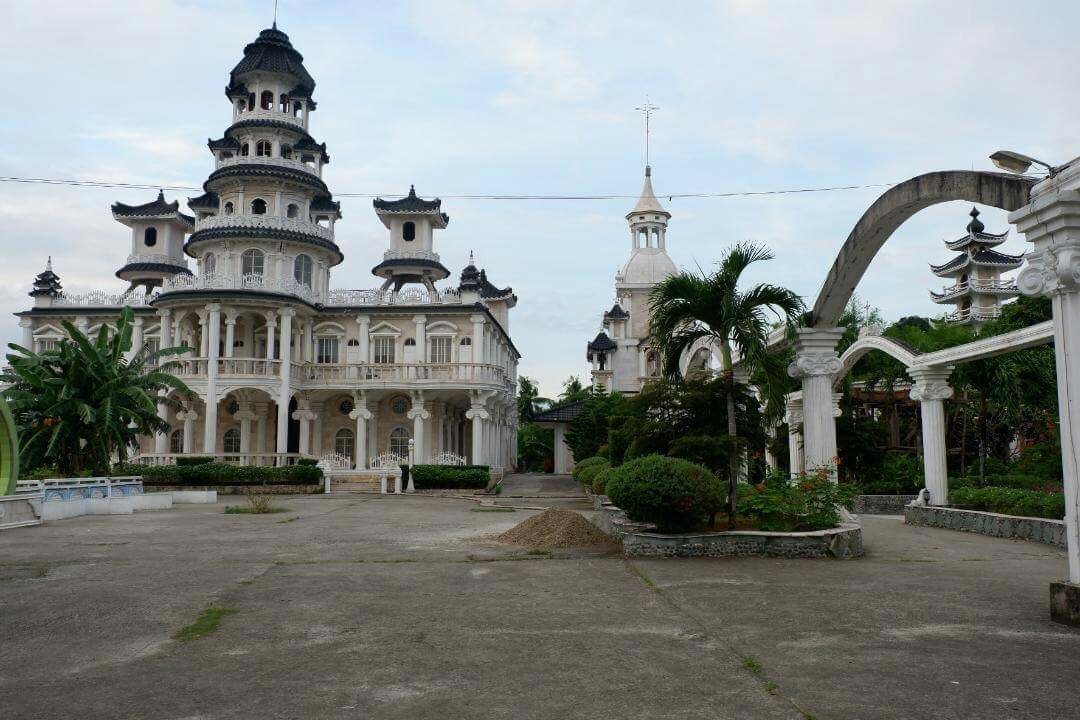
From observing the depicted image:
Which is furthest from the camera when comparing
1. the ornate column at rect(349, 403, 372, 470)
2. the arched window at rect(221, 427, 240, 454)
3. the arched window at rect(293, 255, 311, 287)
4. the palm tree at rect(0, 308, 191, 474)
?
the arched window at rect(293, 255, 311, 287)

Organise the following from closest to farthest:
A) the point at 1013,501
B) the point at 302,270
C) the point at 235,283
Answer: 1. the point at 1013,501
2. the point at 235,283
3. the point at 302,270

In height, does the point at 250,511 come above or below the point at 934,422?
below

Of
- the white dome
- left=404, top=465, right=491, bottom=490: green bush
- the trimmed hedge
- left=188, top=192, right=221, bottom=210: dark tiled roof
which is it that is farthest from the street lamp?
the white dome

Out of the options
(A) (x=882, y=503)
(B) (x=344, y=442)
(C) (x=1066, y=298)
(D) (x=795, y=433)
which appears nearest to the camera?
(C) (x=1066, y=298)

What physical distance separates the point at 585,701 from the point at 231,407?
35673 millimetres

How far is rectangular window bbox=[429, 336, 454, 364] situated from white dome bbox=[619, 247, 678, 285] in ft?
85.4

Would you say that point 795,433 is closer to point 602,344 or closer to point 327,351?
point 327,351

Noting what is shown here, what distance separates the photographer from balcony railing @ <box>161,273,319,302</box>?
34.3 meters

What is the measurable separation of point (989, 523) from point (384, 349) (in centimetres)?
2776

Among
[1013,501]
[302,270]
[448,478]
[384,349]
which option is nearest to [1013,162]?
[1013,501]

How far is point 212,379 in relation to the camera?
3338cm

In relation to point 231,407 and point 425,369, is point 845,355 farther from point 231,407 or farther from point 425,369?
point 231,407

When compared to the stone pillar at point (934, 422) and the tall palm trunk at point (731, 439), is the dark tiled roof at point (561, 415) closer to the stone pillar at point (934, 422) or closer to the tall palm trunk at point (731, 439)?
the stone pillar at point (934, 422)

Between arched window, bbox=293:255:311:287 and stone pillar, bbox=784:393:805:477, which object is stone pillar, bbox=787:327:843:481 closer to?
stone pillar, bbox=784:393:805:477
